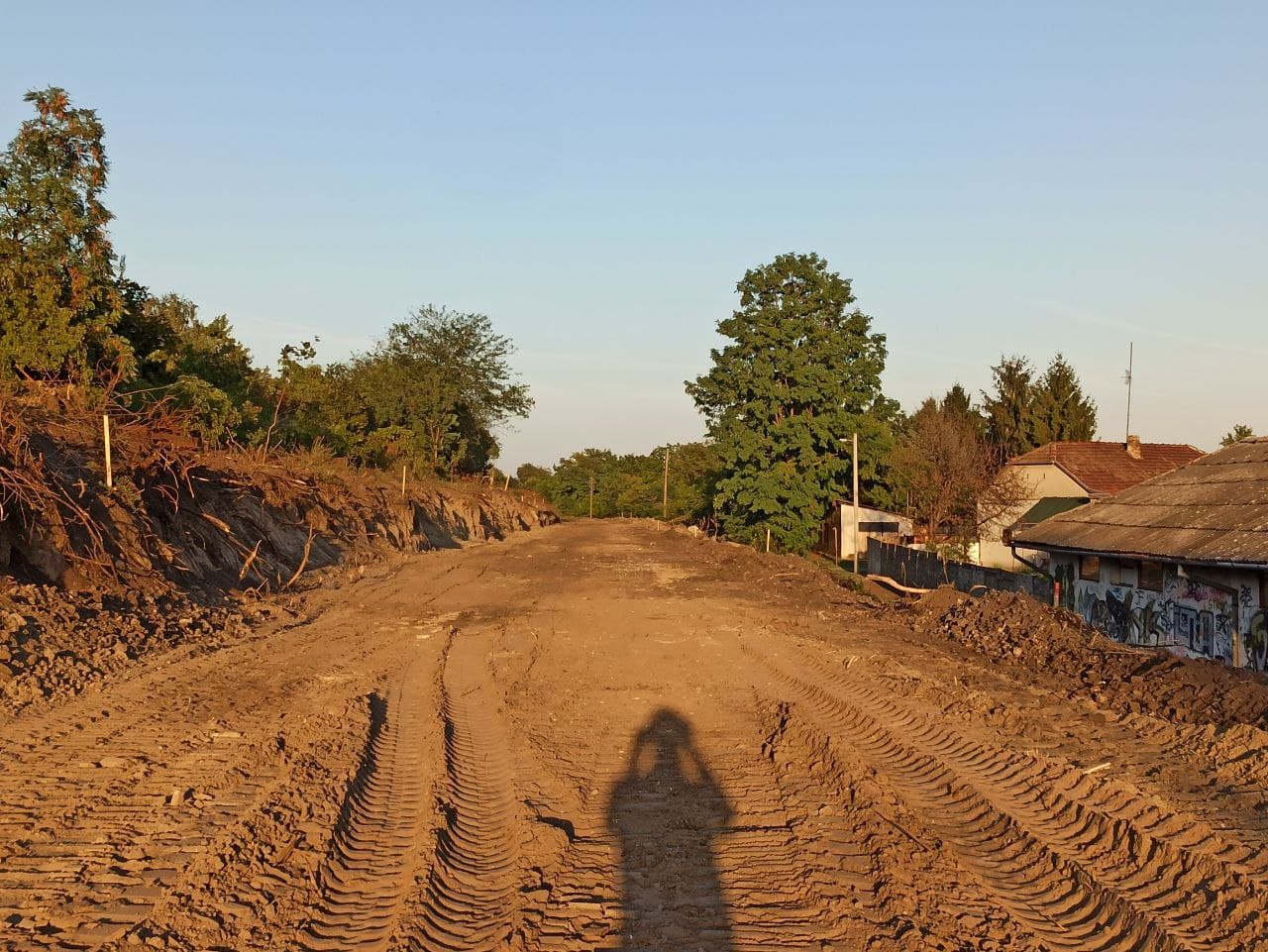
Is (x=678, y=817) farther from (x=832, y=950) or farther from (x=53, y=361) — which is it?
(x=53, y=361)

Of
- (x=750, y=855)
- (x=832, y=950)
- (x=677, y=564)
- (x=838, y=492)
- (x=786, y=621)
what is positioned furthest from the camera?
(x=838, y=492)

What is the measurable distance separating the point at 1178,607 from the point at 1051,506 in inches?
856

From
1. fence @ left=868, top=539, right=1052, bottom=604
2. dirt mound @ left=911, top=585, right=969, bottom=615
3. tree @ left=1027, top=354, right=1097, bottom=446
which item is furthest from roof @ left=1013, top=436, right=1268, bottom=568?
tree @ left=1027, top=354, right=1097, bottom=446

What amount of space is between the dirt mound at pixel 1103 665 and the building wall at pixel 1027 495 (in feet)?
67.6

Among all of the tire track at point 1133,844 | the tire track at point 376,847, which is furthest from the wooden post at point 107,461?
the tire track at point 1133,844

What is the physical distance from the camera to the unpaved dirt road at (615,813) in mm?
4824

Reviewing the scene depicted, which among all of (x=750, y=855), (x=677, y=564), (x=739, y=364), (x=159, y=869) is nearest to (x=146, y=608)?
(x=159, y=869)

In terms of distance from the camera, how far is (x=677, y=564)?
30141 millimetres

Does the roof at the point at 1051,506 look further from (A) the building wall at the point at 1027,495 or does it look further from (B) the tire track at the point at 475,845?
(B) the tire track at the point at 475,845

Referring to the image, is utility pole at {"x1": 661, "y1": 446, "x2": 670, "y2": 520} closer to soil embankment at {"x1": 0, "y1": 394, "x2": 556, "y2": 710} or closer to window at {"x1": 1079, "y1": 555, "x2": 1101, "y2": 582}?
soil embankment at {"x1": 0, "y1": 394, "x2": 556, "y2": 710}

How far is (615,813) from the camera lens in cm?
669

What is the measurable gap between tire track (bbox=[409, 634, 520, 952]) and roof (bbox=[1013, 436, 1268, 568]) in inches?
428

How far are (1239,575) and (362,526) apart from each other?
78.4 ft

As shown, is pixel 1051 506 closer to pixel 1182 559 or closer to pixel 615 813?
pixel 1182 559
